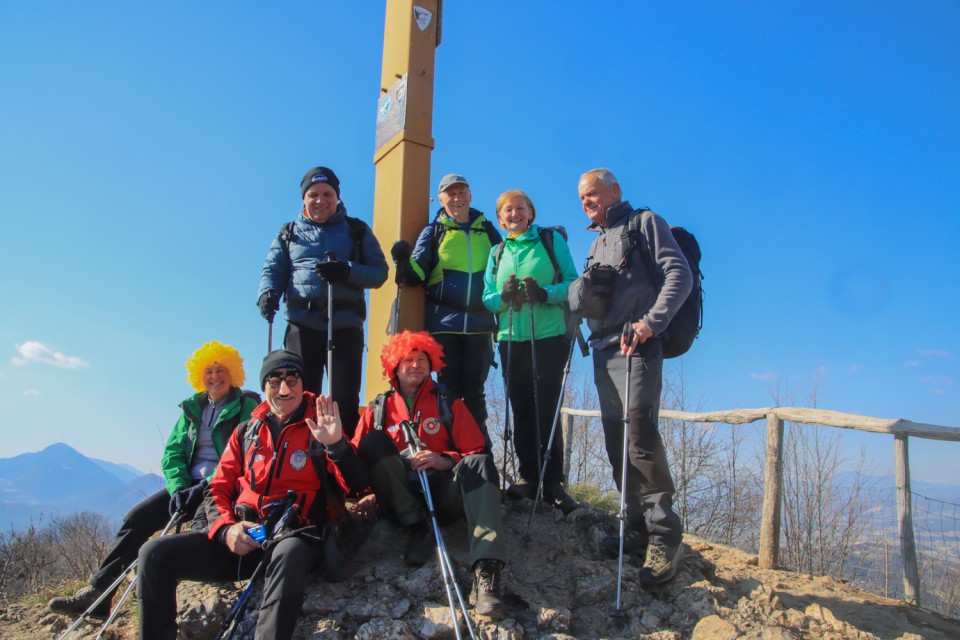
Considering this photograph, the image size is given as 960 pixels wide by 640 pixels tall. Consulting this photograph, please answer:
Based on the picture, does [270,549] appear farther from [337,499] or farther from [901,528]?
[901,528]

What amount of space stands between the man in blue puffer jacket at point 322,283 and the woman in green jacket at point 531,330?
0.91 m

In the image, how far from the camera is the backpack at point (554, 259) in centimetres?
450

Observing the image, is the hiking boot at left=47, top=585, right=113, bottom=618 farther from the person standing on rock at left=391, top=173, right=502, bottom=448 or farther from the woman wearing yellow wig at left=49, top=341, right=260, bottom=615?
the person standing on rock at left=391, top=173, right=502, bottom=448

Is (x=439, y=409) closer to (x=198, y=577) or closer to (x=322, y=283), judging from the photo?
(x=322, y=283)

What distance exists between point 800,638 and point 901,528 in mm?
1602

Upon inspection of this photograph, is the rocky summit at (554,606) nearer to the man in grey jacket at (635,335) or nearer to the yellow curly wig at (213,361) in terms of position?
the man in grey jacket at (635,335)

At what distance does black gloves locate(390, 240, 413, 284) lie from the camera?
15.3 feet

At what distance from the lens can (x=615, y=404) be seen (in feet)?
12.5

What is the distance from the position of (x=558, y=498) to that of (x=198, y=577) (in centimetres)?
244

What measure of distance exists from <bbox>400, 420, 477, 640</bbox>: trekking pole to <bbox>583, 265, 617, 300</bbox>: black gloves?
4.41ft

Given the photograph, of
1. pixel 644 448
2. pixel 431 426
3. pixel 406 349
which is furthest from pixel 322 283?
pixel 644 448

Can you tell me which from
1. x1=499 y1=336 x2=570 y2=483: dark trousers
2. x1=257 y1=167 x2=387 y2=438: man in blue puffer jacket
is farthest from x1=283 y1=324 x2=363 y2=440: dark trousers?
x1=499 y1=336 x2=570 y2=483: dark trousers

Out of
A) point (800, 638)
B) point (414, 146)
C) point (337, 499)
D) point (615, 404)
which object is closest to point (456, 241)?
point (414, 146)

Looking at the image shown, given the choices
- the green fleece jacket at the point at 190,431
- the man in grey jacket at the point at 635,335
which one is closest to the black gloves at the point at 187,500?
the green fleece jacket at the point at 190,431
